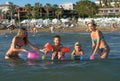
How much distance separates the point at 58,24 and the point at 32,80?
157 feet

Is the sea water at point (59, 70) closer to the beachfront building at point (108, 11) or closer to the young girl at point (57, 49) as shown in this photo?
the young girl at point (57, 49)

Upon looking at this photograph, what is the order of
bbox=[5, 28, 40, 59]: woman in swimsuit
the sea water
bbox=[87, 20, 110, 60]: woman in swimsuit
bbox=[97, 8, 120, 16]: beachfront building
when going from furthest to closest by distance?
bbox=[97, 8, 120, 16]: beachfront building → bbox=[87, 20, 110, 60]: woman in swimsuit → bbox=[5, 28, 40, 59]: woman in swimsuit → the sea water

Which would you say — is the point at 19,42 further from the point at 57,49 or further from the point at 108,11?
the point at 108,11

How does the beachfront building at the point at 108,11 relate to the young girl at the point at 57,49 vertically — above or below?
below

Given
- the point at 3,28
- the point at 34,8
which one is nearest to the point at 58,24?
the point at 3,28

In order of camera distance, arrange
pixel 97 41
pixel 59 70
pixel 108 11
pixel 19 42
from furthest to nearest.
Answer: pixel 108 11 < pixel 97 41 < pixel 19 42 < pixel 59 70

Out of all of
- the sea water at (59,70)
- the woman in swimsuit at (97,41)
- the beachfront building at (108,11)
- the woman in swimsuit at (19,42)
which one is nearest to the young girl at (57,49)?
the sea water at (59,70)

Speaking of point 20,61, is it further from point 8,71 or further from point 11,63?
point 8,71

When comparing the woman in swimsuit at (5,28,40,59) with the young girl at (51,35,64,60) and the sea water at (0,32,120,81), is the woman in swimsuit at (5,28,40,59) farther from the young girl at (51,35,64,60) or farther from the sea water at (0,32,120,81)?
the young girl at (51,35,64,60)

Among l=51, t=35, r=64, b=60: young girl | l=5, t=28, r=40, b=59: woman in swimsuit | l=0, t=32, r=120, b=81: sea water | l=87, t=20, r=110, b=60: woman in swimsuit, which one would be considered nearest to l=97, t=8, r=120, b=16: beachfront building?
l=87, t=20, r=110, b=60: woman in swimsuit

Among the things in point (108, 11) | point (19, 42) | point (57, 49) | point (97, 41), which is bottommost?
point (108, 11)

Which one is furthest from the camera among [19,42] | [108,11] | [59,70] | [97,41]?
[108,11]

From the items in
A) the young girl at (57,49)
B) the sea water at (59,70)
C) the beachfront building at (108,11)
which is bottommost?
the beachfront building at (108,11)

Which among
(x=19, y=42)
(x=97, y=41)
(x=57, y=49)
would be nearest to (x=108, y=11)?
(x=97, y=41)
